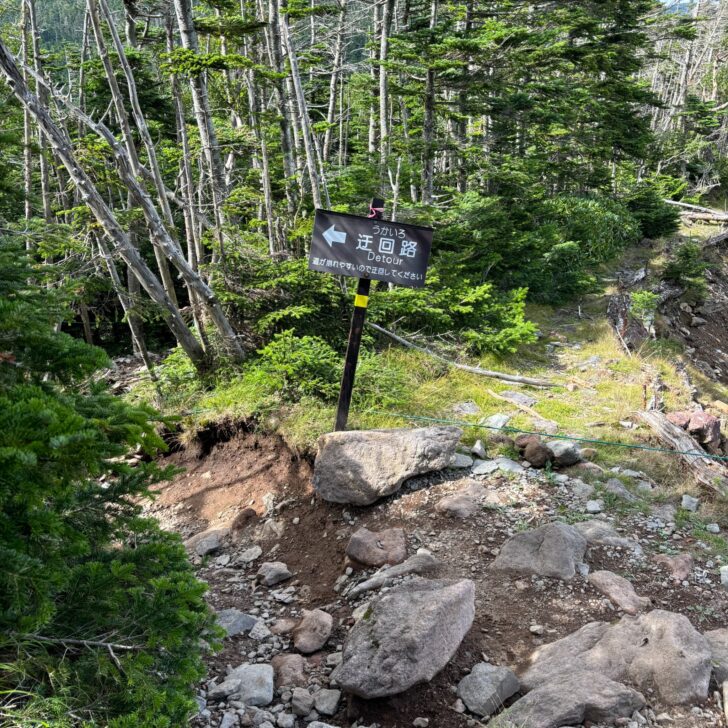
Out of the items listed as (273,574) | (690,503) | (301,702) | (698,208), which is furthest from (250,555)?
(698,208)

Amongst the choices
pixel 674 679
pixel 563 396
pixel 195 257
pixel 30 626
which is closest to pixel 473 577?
pixel 674 679

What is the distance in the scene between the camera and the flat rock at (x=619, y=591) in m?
4.14

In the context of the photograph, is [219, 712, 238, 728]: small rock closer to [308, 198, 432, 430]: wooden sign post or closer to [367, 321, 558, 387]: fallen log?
[308, 198, 432, 430]: wooden sign post

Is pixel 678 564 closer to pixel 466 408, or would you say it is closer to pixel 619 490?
pixel 619 490

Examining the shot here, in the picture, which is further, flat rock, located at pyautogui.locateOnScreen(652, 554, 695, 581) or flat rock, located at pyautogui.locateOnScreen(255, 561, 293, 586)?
flat rock, located at pyautogui.locateOnScreen(255, 561, 293, 586)

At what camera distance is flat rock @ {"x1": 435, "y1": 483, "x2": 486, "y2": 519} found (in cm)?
528

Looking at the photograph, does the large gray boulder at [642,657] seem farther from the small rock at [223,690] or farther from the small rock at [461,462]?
the small rock at [461,462]

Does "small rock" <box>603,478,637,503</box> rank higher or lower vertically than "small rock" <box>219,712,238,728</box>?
lower

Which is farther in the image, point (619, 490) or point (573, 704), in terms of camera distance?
point (619, 490)

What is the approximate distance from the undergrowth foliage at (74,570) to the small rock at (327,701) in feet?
2.83

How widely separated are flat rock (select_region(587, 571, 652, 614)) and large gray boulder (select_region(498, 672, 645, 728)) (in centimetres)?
101

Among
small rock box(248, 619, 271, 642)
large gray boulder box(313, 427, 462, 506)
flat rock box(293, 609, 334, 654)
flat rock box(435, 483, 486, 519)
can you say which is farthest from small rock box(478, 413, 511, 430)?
small rock box(248, 619, 271, 642)

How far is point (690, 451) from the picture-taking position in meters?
6.34

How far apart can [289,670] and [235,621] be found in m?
0.73
